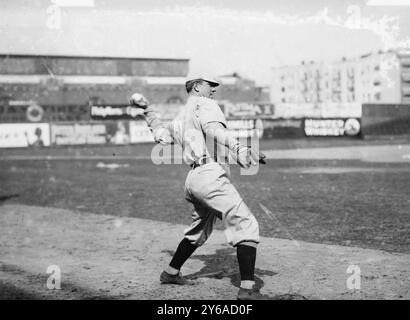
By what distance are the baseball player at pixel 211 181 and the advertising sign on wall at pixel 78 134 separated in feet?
110

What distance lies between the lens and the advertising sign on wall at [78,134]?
36.7 m

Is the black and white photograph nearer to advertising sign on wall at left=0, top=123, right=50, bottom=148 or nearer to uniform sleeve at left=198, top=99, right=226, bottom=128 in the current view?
uniform sleeve at left=198, top=99, right=226, bottom=128

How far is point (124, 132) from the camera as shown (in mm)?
Answer: 37594

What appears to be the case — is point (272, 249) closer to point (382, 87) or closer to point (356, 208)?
point (356, 208)

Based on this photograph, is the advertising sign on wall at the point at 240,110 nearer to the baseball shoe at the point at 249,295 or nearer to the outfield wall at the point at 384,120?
the outfield wall at the point at 384,120

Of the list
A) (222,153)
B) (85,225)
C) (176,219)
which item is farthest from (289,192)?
(222,153)

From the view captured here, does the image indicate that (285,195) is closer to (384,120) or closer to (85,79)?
(384,120)

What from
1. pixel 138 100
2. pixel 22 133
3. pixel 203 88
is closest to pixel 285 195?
pixel 138 100

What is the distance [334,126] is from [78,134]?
58.2 ft

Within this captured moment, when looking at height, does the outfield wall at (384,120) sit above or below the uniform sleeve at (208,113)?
above

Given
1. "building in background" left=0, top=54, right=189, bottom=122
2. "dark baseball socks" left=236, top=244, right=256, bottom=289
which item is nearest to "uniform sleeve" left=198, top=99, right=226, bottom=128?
"dark baseball socks" left=236, top=244, right=256, bottom=289

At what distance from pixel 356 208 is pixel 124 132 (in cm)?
2992

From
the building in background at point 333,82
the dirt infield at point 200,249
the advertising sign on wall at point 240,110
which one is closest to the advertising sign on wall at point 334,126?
the advertising sign on wall at point 240,110

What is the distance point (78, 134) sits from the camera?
37.0 metres
